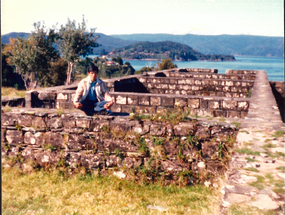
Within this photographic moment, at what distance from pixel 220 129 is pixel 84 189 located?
247cm

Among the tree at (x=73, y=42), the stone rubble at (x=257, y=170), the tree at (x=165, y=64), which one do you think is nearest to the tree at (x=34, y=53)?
the tree at (x=73, y=42)

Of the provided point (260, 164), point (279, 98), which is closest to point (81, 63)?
point (279, 98)

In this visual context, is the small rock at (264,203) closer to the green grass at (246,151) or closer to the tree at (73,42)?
the green grass at (246,151)

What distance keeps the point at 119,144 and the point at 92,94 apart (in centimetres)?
103

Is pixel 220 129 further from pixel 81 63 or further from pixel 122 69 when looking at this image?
pixel 122 69

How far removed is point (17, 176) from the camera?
546cm

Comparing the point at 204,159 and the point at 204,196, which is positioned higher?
the point at 204,159

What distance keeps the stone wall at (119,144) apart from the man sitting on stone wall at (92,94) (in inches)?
7.6

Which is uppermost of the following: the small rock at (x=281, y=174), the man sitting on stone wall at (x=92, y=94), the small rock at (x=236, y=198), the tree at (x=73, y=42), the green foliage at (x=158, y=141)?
the tree at (x=73, y=42)

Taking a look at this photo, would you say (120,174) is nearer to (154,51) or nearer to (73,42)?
(73,42)

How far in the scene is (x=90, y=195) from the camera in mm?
4699

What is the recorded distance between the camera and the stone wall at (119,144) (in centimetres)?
487

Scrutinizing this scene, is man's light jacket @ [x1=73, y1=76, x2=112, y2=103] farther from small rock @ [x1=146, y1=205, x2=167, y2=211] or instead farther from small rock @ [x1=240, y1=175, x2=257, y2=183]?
small rock @ [x1=240, y1=175, x2=257, y2=183]

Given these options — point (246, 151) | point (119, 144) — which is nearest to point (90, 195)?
point (119, 144)
